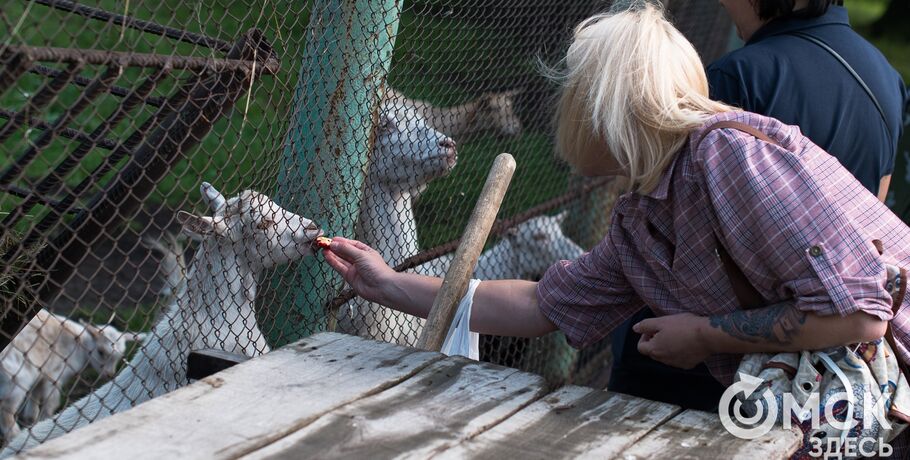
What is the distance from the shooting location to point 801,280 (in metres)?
1.90

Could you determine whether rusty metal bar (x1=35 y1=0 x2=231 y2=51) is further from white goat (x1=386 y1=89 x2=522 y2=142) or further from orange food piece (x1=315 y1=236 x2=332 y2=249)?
white goat (x1=386 y1=89 x2=522 y2=142)

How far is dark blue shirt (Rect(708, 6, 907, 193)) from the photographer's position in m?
2.59

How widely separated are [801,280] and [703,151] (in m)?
0.31

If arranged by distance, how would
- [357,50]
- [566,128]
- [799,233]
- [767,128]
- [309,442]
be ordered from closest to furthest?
[309,442] → [799,233] → [767,128] → [566,128] → [357,50]

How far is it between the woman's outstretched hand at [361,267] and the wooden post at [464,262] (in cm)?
20

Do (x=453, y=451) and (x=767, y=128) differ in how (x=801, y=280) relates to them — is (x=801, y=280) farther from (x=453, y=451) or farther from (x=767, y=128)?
(x=453, y=451)

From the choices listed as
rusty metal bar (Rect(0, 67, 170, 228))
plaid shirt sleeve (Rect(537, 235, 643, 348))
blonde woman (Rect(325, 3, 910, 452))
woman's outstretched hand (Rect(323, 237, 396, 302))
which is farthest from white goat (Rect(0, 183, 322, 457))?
blonde woman (Rect(325, 3, 910, 452))

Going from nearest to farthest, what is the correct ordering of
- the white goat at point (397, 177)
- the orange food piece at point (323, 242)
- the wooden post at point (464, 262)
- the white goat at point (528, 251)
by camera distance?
the wooden post at point (464, 262)
the orange food piece at point (323, 242)
the white goat at point (397, 177)
the white goat at point (528, 251)

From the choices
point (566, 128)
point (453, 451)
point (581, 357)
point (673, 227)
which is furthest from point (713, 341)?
point (581, 357)

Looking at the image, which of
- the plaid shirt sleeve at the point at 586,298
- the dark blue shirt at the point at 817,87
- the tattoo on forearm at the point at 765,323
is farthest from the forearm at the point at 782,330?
the dark blue shirt at the point at 817,87

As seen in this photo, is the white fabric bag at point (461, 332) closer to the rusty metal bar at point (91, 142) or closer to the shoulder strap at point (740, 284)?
the shoulder strap at point (740, 284)

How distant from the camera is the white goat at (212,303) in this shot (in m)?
2.88

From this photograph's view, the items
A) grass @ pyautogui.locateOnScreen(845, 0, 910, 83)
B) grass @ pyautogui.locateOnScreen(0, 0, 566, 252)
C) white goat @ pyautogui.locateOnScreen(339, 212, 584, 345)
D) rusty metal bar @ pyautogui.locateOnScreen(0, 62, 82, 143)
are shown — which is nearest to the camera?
rusty metal bar @ pyautogui.locateOnScreen(0, 62, 82, 143)

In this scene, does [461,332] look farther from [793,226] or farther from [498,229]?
[498,229]
